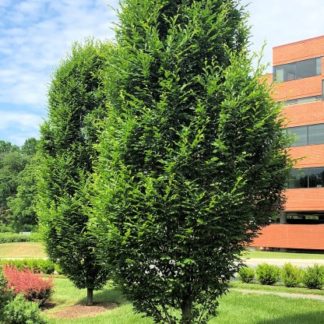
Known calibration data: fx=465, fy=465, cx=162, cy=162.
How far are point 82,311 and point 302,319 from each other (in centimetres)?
592

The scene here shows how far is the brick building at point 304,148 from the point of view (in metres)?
35.9

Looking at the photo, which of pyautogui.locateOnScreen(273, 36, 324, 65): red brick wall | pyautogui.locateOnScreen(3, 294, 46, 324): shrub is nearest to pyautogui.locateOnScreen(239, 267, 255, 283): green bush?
pyautogui.locateOnScreen(3, 294, 46, 324): shrub

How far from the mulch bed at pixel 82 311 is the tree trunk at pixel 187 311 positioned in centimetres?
562

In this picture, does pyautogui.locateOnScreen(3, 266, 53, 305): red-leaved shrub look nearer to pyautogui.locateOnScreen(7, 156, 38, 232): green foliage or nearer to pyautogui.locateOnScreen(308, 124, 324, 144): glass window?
pyautogui.locateOnScreen(308, 124, 324, 144): glass window

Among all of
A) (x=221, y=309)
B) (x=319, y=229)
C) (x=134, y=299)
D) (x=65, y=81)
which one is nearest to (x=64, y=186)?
(x=65, y=81)

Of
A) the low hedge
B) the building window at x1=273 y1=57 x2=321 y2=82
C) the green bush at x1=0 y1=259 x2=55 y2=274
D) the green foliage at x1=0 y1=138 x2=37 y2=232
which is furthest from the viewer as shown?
the green foliage at x1=0 y1=138 x2=37 y2=232

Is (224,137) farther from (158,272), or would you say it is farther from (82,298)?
(82,298)

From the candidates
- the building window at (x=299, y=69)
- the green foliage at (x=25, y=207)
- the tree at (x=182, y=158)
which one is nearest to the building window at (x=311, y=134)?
the building window at (x=299, y=69)

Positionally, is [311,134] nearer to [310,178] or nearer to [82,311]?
[310,178]

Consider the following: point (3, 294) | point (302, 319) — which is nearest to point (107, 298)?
point (302, 319)

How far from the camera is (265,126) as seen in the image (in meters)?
7.13

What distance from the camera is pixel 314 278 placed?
1562 centimetres

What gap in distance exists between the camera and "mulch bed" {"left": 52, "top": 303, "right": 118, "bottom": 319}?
1242 centimetres

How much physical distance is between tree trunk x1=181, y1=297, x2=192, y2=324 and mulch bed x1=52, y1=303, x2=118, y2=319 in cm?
562
